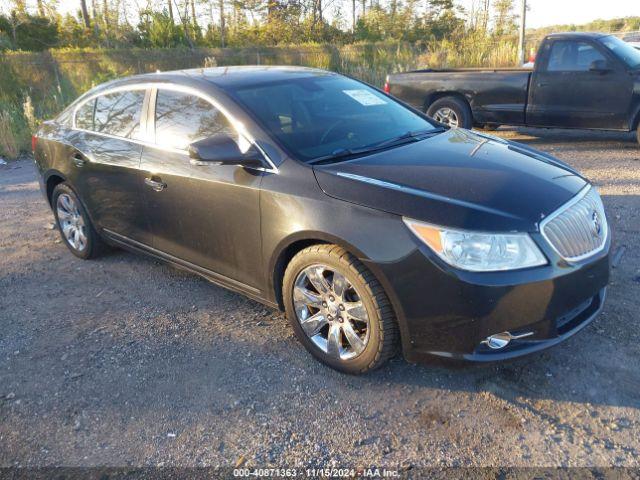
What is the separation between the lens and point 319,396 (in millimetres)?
2912

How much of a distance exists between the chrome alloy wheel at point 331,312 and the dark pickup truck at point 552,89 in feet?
21.9

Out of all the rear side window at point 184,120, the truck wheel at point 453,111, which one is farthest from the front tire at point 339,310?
the truck wheel at point 453,111

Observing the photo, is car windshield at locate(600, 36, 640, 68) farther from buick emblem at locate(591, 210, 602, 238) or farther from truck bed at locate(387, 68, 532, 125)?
buick emblem at locate(591, 210, 602, 238)

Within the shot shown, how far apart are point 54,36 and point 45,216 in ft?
88.7

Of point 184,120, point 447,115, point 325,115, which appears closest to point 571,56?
point 447,115

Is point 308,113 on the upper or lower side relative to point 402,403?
upper

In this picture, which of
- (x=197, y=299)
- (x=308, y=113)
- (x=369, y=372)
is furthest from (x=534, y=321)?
(x=197, y=299)

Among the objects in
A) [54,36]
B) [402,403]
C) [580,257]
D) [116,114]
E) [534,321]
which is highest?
[54,36]

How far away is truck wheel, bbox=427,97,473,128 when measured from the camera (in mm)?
8906

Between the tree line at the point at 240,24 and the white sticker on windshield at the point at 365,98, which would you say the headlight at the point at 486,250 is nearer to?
the white sticker on windshield at the point at 365,98

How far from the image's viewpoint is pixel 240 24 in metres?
34.4

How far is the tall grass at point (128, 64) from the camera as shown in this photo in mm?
12131

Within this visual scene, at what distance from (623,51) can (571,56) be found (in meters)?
0.70

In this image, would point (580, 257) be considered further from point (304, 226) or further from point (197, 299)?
point (197, 299)
